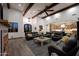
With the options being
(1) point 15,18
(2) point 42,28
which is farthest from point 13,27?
(2) point 42,28

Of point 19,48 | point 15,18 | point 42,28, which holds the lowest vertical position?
point 19,48

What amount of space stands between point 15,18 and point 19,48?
1.94ft

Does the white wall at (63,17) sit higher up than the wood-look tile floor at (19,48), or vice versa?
the white wall at (63,17)

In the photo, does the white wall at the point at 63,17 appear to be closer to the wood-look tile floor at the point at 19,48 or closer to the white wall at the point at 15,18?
the white wall at the point at 15,18

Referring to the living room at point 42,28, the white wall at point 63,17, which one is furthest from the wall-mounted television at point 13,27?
the white wall at point 63,17

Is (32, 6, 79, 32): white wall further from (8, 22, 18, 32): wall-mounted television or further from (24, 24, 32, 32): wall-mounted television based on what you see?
(8, 22, 18, 32): wall-mounted television

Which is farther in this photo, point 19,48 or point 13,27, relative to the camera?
point 19,48

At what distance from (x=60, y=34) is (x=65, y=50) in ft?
1.05

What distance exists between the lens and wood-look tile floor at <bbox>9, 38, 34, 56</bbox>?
7.75 ft

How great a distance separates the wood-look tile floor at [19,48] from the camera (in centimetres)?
236

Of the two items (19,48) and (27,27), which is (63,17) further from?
(19,48)

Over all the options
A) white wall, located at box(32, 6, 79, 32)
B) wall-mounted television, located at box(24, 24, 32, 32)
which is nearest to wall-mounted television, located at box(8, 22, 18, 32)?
wall-mounted television, located at box(24, 24, 32, 32)

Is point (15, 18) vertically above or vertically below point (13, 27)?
above

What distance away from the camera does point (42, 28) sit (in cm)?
250
